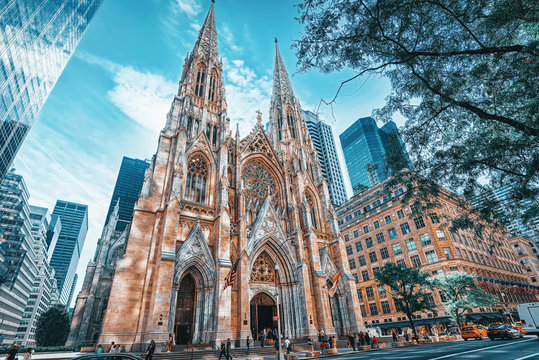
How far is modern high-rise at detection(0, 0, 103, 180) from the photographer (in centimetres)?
3828

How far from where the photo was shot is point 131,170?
12812 centimetres

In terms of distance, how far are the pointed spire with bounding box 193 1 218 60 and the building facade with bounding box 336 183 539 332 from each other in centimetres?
2973

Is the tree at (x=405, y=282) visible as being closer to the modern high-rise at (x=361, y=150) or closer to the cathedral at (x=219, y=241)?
the cathedral at (x=219, y=241)

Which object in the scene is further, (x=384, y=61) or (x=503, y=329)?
(x=503, y=329)

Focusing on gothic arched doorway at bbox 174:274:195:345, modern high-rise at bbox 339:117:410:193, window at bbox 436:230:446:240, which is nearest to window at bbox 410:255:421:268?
window at bbox 436:230:446:240

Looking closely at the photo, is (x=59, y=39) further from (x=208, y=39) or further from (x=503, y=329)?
(x=503, y=329)

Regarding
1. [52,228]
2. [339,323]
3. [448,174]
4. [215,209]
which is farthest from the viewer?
[52,228]

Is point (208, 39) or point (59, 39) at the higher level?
point (59, 39)

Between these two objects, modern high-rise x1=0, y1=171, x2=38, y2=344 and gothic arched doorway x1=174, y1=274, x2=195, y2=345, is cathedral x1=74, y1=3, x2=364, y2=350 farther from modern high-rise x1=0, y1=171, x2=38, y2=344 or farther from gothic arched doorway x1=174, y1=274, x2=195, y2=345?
modern high-rise x1=0, y1=171, x2=38, y2=344

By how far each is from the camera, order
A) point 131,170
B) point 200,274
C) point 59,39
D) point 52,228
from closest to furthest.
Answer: point 200,274
point 59,39
point 131,170
point 52,228

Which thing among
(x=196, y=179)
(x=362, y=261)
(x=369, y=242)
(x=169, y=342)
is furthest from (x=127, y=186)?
(x=169, y=342)

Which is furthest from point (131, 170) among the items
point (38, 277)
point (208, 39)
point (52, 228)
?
point (208, 39)

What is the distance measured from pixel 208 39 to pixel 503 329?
45.7 m

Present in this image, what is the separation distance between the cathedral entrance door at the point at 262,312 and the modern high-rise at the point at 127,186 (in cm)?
10191
